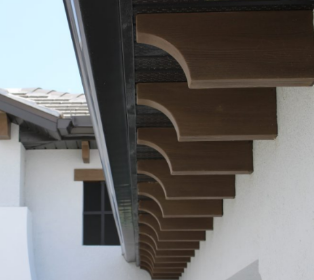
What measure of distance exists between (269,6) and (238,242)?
2.13 m

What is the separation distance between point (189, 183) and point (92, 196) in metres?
7.09

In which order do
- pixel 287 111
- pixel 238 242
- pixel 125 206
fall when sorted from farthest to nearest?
1. pixel 125 206
2. pixel 238 242
3. pixel 287 111

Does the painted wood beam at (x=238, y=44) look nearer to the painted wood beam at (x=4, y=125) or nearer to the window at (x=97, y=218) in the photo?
the painted wood beam at (x=4, y=125)

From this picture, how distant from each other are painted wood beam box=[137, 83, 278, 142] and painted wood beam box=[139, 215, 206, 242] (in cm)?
329

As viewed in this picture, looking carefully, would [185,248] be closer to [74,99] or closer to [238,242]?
[238,242]

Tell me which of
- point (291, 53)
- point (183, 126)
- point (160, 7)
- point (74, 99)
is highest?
A: point (74, 99)

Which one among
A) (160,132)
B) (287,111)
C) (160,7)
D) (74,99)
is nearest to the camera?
(160,7)

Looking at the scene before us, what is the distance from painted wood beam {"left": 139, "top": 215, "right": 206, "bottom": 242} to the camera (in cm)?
637

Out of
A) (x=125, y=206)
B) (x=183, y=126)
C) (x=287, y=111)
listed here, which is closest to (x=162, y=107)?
(x=183, y=126)

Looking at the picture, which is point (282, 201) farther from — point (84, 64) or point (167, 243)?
point (167, 243)

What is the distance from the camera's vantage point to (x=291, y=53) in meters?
2.54

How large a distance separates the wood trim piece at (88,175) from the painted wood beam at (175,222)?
5.30m

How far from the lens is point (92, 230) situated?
11.3 metres

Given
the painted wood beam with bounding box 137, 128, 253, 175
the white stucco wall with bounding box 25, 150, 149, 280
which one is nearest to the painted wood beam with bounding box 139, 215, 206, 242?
the painted wood beam with bounding box 137, 128, 253, 175
